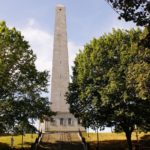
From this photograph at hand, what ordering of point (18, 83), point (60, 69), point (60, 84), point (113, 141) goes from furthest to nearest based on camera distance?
point (60, 69) → point (60, 84) → point (113, 141) → point (18, 83)

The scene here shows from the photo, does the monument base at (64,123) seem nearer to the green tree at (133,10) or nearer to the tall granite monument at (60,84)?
the tall granite monument at (60,84)

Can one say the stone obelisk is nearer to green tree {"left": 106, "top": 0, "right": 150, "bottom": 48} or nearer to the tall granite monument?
the tall granite monument

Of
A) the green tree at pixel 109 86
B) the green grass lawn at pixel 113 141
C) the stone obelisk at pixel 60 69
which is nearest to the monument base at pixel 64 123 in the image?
the stone obelisk at pixel 60 69

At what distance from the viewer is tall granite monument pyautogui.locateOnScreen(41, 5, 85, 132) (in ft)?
232

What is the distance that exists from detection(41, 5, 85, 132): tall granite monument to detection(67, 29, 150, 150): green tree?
1893 centimetres

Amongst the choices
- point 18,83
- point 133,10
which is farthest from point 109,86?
point 133,10

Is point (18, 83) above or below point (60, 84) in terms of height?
below

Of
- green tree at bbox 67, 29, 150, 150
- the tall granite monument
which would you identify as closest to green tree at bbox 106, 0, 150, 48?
green tree at bbox 67, 29, 150, 150

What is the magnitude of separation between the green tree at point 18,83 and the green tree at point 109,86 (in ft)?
18.5

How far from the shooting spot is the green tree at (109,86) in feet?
141

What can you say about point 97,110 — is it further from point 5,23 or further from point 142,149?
point 5,23

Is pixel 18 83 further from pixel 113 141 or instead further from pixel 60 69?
pixel 60 69

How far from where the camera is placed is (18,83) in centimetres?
4378

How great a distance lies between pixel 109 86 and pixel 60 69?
93.4 feet
